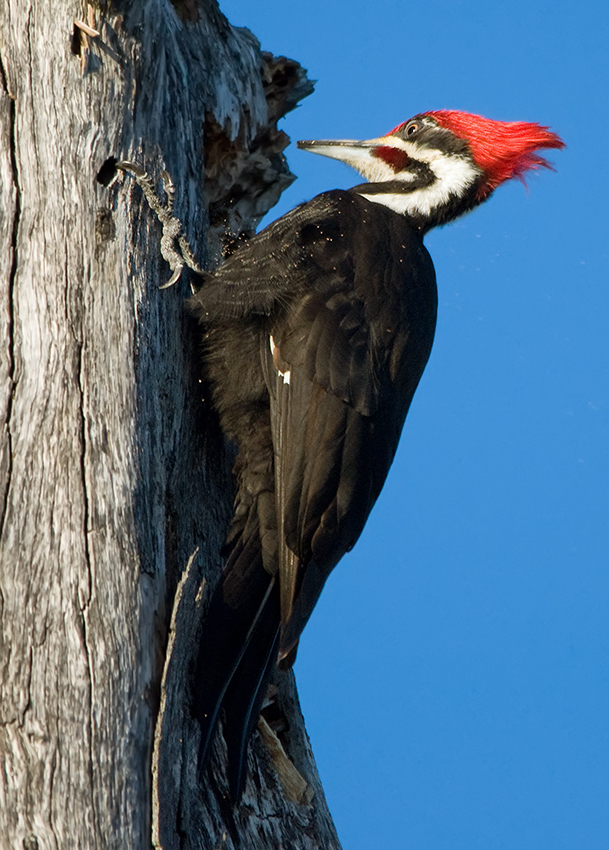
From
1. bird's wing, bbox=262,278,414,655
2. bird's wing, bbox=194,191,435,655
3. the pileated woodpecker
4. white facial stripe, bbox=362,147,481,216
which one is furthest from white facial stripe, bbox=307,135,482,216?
bird's wing, bbox=262,278,414,655

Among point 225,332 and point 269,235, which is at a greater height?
point 269,235

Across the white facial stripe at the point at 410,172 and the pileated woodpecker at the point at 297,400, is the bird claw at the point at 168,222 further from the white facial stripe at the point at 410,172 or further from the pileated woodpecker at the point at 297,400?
the white facial stripe at the point at 410,172

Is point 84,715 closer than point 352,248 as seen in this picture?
Yes

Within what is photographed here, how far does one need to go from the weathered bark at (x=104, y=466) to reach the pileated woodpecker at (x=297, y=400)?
0.09 meters

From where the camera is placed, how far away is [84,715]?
6.56 ft

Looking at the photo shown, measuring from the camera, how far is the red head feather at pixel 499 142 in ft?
11.3

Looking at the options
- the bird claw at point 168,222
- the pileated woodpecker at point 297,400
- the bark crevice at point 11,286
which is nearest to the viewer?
the bark crevice at point 11,286

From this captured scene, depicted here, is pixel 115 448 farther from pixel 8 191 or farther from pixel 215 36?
pixel 215 36

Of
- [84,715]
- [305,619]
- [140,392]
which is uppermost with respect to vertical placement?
[140,392]

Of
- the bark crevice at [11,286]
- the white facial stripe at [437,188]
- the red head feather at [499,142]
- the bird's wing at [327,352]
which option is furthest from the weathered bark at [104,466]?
the red head feather at [499,142]

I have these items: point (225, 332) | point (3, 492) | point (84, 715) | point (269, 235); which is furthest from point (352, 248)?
point (84, 715)

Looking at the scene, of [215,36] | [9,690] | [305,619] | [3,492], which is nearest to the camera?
[9,690]

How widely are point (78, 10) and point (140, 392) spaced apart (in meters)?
0.95

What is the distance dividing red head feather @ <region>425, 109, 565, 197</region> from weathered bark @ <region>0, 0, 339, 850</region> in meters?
→ 0.97
